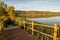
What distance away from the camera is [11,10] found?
145 feet

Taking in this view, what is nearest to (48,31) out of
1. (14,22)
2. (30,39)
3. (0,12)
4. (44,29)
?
(44,29)

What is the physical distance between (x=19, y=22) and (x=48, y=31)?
13.6 meters

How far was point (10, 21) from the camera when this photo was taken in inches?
1403

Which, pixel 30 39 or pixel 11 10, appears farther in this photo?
pixel 11 10

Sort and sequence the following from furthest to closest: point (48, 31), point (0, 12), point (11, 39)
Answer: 1. point (0, 12)
2. point (48, 31)
3. point (11, 39)

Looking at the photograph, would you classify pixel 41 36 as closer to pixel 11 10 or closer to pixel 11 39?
pixel 11 39

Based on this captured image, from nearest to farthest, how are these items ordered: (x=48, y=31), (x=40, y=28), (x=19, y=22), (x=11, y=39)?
(x=11, y=39), (x=48, y=31), (x=40, y=28), (x=19, y=22)

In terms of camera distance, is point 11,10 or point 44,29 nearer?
point 44,29

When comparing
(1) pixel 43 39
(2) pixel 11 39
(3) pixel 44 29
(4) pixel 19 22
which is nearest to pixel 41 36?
(1) pixel 43 39

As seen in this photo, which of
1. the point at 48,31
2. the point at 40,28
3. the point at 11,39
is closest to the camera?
the point at 11,39

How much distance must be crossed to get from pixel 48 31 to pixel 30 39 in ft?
11.5

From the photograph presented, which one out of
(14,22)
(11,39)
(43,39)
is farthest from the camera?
(14,22)

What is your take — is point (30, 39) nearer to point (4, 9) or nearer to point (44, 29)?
point (44, 29)

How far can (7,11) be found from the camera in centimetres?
4409
